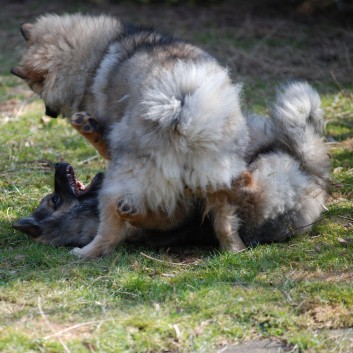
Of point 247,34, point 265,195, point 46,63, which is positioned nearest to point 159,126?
point 265,195

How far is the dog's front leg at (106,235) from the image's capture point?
15.9 feet

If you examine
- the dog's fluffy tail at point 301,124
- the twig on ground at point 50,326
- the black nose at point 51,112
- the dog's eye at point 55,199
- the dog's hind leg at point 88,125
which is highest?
the dog's fluffy tail at point 301,124

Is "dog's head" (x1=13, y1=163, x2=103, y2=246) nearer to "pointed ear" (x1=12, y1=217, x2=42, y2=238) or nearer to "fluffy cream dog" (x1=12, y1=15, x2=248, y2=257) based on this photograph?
"pointed ear" (x1=12, y1=217, x2=42, y2=238)

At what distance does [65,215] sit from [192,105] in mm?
1516

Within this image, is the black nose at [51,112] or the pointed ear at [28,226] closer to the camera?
the pointed ear at [28,226]

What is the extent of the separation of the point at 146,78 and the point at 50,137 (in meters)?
3.17

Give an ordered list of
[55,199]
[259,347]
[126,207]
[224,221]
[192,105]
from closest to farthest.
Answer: [259,347], [192,105], [126,207], [224,221], [55,199]

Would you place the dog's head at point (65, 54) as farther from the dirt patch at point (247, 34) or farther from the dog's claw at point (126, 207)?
the dirt patch at point (247, 34)

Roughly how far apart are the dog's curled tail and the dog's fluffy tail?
771 millimetres

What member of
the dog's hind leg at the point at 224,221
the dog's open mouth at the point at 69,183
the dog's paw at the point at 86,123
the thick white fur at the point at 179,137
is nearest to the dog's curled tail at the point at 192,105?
the thick white fur at the point at 179,137

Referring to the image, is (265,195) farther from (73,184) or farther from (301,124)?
(73,184)

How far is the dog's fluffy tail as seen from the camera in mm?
5305

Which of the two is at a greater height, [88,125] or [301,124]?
[301,124]

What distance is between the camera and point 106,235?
490 cm
